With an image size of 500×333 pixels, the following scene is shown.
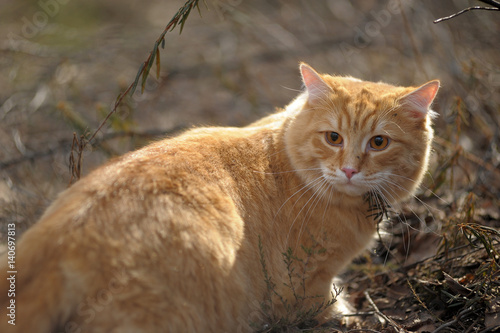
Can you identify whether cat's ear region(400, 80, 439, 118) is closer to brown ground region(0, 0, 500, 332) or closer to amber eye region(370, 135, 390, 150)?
amber eye region(370, 135, 390, 150)

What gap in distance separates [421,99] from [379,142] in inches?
14.2

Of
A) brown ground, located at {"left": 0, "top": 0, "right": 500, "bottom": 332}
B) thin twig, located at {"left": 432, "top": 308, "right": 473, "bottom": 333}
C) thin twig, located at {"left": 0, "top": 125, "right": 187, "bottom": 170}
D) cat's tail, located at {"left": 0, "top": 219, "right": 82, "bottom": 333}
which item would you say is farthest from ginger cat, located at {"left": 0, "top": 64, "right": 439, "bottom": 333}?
thin twig, located at {"left": 0, "top": 125, "right": 187, "bottom": 170}

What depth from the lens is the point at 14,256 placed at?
190cm

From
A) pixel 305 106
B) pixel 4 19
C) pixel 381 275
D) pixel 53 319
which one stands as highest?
pixel 4 19

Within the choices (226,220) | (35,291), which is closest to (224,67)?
(226,220)

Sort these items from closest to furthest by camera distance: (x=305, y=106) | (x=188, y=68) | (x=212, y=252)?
(x=212, y=252) → (x=305, y=106) → (x=188, y=68)

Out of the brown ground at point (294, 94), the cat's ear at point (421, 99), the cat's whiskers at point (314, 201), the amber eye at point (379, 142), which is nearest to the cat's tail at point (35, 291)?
the brown ground at point (294, 94)

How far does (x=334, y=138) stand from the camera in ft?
8.89

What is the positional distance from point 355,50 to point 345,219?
433cm

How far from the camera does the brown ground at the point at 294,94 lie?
2.96m

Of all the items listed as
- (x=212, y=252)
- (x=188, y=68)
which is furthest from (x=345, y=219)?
(x=188, y=68)

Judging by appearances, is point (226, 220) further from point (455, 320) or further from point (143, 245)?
point (455, 320)

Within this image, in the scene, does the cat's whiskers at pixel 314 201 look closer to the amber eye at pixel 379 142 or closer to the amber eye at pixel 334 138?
the amber eye at pixel 334 138

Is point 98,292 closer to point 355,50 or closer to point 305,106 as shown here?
point 305,106
